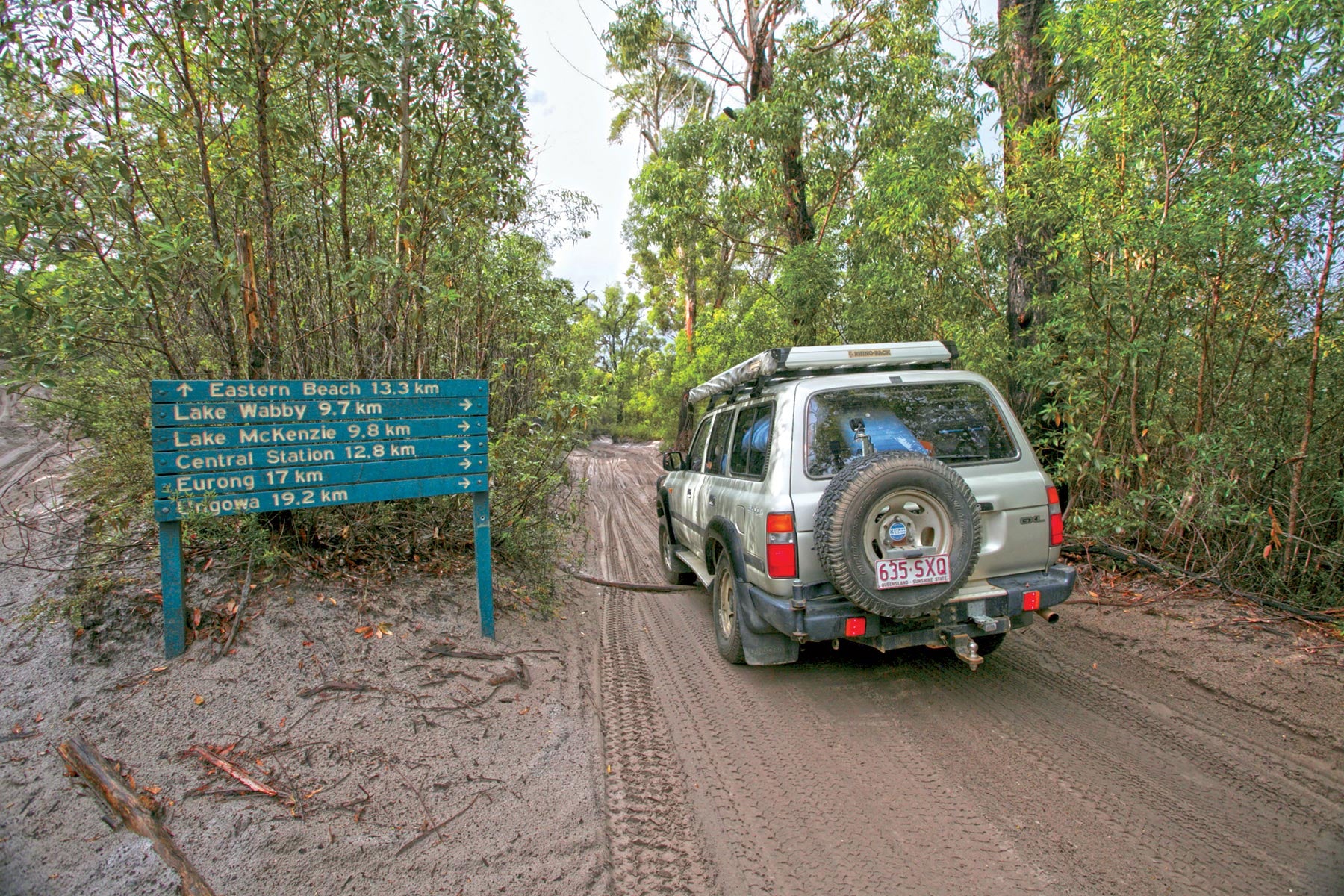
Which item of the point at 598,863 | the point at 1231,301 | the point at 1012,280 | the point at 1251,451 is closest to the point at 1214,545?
the point at 1251,451

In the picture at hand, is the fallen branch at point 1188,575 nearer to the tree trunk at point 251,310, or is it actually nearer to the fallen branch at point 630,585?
the fallen branch at point 630,585

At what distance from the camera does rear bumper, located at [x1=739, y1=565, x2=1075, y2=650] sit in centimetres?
334

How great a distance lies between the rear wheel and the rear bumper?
28.0 inches

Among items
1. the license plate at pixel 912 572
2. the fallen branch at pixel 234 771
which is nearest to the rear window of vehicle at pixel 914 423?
the license plate at pixel 912 572

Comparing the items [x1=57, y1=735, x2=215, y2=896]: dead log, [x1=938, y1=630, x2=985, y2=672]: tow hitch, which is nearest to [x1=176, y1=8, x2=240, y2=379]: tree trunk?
[x1=57, y1=735, x2=215, y2=896]: dead log

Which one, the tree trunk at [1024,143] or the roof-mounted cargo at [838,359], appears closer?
the roof-mounted cargo at [838,359]

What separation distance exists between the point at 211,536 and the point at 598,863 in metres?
3.35

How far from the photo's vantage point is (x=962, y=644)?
336 centimetres

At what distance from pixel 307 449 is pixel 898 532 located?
134 inches

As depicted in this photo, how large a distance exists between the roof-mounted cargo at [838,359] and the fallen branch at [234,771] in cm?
331

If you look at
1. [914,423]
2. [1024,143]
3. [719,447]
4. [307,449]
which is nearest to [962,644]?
[914,423]

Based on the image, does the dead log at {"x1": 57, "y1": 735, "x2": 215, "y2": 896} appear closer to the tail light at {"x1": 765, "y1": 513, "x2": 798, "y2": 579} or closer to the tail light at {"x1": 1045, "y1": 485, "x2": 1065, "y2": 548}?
the tail light at {"x1": 765, "y1": 513, "x2": 798, "y2": 579}

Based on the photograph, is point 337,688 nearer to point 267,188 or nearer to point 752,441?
point 752,441

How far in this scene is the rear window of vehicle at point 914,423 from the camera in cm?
375
